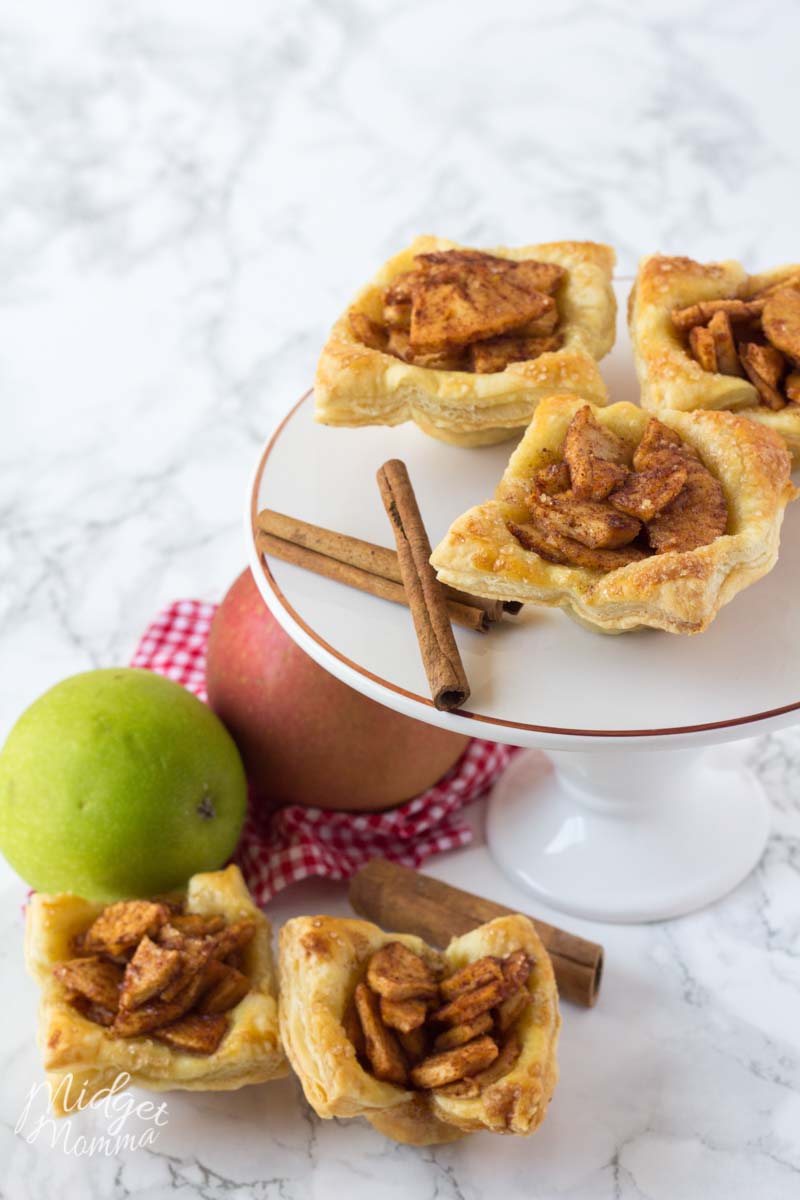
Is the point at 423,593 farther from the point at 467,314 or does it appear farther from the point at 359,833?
the point at 359,833

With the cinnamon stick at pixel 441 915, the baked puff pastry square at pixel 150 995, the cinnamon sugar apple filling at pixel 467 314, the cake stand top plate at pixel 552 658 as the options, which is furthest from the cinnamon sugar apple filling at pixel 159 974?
the cinnamon sugar apple filling at pixel 467 314

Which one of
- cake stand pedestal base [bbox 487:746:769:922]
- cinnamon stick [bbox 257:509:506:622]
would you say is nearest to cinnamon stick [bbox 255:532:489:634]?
cinnamon stick [bbox 257:509:506:622]

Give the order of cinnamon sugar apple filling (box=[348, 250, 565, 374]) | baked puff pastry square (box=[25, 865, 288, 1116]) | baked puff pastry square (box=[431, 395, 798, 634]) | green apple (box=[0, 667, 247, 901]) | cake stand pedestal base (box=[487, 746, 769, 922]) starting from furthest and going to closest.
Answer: cake stand pedestal base (box=[487, 746, 769, 922])
green apple (box=[0, 667, 247, 901])
cinnamon sugar apple filling (box=[348, 250, 565, 374])
baked puff pastry square (box=[25, 865, 288, 1116])
baked puff pastry square (box=[431, 395, 798, 634])

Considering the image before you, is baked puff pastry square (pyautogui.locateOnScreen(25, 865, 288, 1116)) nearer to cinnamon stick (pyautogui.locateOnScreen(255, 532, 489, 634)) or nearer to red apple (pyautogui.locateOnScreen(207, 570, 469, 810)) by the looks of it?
red apple (pyautogui.locateOnScreen(207, 570, 469, 810))

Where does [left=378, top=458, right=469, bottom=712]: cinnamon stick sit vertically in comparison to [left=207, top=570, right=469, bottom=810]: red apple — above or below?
above

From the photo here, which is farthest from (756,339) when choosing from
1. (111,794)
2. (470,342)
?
(111,794)

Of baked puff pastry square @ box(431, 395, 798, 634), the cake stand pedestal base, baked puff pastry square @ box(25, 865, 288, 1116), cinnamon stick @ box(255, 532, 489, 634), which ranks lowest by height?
the cake stand pedestal base

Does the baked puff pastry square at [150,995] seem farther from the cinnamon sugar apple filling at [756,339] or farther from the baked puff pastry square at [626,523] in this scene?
the cinnamon sugar apple filling at [756,339]

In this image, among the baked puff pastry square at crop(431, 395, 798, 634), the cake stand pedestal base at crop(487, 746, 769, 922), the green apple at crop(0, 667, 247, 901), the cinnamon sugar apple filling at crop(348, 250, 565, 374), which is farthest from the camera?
the cake stand pedestal base at crop(487, 746, 769, 922)

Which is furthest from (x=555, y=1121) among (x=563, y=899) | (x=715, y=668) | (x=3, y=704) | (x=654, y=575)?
(x=3, y=704)
